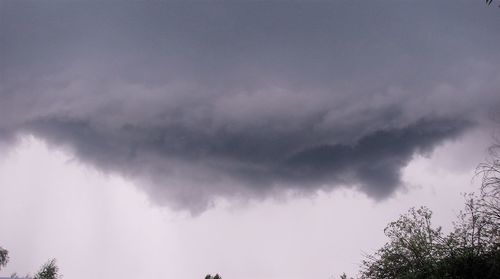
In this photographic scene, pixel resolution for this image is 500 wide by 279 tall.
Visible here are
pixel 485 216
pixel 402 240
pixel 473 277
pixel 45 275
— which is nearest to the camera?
pixel 485 216

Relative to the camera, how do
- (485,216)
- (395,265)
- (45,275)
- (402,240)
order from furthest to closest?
(45,275), (402,240), (395,265), (485,216)

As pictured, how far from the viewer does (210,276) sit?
45.6 m

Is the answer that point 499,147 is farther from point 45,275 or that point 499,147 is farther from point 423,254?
point 45,275

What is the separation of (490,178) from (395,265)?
16427 mm

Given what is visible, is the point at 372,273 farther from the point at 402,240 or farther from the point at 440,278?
the point at 440,278

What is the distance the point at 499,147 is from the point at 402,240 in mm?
19064

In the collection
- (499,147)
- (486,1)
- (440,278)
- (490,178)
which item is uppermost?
(486,1)

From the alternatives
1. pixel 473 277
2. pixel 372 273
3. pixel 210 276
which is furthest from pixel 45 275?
pixel 473 277

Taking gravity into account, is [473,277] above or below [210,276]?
below

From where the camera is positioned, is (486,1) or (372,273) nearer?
(486,1)

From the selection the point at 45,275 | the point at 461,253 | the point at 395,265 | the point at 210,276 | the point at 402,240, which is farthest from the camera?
the point at 45,275

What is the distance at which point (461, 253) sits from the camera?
1955 centimetres

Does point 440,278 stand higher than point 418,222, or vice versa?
point 418,222

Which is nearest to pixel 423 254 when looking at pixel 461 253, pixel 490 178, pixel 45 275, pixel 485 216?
pixel 461 253
